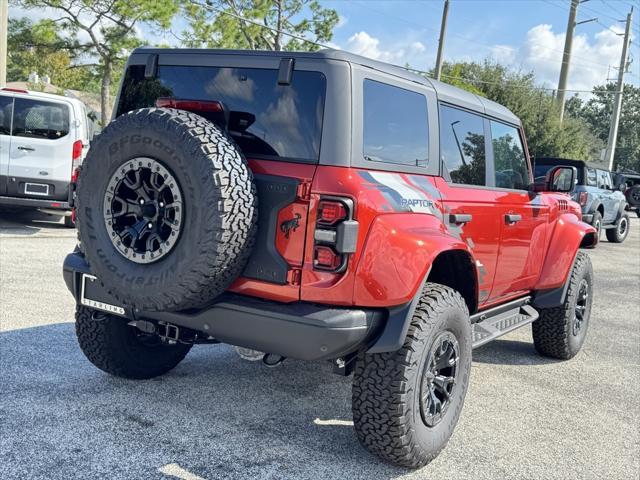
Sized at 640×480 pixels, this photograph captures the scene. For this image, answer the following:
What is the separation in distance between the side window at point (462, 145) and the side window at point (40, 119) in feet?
22.9

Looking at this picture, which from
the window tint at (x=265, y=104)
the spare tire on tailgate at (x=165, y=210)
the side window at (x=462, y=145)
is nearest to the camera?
the spare tire on tailgate at (x=165, y=210)

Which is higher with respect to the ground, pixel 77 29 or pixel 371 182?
pixel 77 29

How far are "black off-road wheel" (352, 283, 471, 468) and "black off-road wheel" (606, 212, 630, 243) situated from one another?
14.5m

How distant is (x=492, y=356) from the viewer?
5.12 metres

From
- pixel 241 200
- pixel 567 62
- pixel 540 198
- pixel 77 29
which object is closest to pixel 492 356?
pixel 540 198

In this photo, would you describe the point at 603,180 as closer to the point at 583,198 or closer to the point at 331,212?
the point at 583,198

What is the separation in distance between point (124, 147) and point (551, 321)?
142 inches

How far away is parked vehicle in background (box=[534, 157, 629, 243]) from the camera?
1327cm

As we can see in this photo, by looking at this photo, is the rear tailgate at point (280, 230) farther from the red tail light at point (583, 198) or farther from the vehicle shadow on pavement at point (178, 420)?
the red tail light at point (583, 198)

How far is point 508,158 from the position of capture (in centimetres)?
448

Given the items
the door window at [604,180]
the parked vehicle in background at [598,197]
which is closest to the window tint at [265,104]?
the parked vehicle in background at [598,197]

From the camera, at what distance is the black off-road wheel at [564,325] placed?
4953 mm

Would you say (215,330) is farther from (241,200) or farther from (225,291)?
(241,200)

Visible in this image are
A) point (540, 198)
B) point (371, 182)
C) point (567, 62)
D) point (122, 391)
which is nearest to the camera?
point (371, 182)
